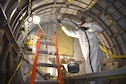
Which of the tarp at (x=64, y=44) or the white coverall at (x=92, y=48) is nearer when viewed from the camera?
the white coverall at (x=92, y=48)

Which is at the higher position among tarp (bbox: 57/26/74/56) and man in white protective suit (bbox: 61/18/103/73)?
tarp (bbox: 57/26/74/56)

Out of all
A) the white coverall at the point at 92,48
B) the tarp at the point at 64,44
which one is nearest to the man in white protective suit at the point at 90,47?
the white coverall at the point at 92,48

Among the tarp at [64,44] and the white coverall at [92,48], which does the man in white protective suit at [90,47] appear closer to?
the white coverall at [92,48]

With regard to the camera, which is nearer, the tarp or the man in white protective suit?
the man in white protective suit

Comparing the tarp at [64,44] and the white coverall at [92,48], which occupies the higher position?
the tarp at [64,44]

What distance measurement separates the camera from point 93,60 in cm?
476

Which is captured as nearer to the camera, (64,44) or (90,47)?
(90,47)

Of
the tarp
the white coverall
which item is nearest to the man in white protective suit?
the white coverall

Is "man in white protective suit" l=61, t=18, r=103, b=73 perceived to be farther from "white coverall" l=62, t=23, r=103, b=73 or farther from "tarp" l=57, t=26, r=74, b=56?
"tarp" l=57, t=26, r=74, b=56

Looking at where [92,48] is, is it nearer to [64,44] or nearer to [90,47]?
[90,47]

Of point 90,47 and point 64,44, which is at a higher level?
point 64,44

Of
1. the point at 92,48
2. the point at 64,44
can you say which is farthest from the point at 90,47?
the point at 64,44

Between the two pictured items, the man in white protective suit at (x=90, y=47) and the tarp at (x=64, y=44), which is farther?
the tarp at (x=64, y=44)

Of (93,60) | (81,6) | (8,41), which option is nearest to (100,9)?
(81,6)
